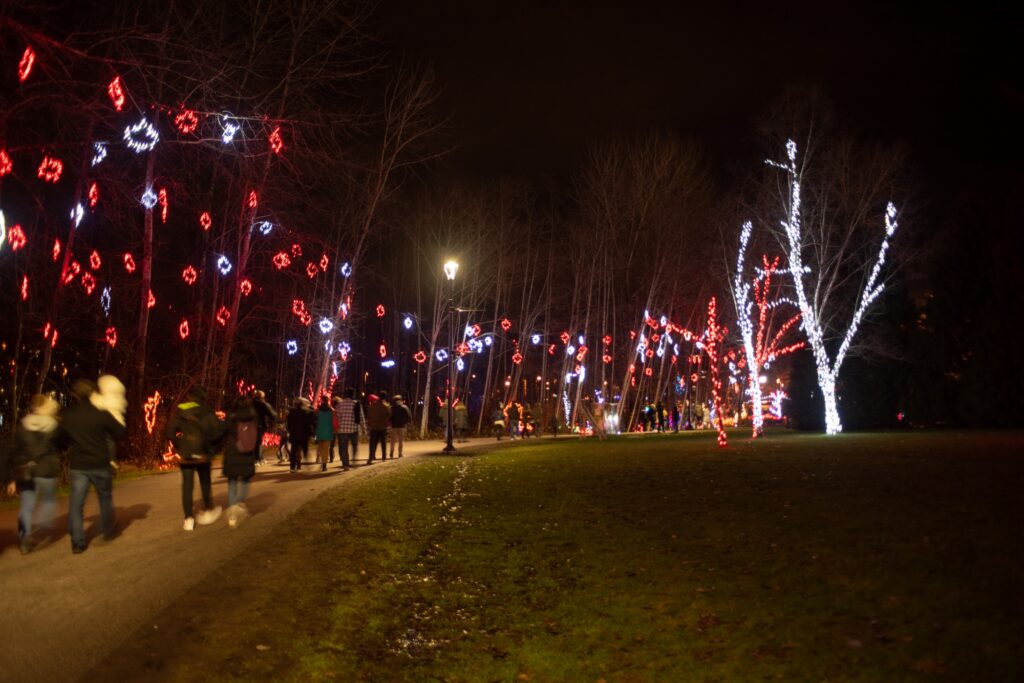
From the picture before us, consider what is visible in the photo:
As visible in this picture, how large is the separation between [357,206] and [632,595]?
31058 mm

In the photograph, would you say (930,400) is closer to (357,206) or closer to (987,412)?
(987,412)

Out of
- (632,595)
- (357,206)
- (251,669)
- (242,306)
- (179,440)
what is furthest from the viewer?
(357,206)

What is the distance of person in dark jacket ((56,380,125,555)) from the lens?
995cm

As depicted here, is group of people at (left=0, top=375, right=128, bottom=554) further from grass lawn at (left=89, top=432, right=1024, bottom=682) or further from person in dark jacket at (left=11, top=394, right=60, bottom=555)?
grass lawn at (left=89, top=432, right=1024, bottom=682)

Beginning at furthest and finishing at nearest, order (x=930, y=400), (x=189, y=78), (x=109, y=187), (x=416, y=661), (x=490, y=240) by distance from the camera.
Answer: (x=490, y=240), (x=930, y=400), (x=109, y=187), (x=189, y=78), (x=416, y=661)

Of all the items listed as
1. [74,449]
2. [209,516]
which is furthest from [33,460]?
[209,516]

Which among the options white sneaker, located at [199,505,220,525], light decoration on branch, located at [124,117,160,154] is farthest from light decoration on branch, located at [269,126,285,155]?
white sneaker, located at [199,505,220,525]

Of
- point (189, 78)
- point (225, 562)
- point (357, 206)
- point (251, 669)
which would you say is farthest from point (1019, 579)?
point (357, 206)

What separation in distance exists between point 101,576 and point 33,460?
215 cm

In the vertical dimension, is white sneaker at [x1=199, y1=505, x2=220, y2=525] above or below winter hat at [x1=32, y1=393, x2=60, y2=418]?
below

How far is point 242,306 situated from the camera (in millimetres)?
34031

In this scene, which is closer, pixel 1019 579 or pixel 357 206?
pixel 1019 579

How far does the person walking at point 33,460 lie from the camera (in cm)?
1007

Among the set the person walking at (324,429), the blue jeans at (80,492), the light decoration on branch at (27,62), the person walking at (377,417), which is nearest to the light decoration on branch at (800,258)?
the person walking at (377,417)
